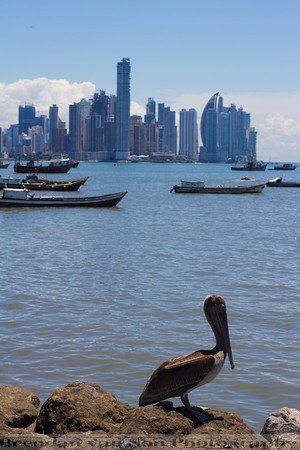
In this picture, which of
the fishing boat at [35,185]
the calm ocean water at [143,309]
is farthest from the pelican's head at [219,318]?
the fishing boat at [35,185]

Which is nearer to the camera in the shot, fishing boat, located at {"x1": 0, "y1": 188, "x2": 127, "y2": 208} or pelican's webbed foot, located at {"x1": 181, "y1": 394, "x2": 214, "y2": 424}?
pelican's webbed foot, located at {"x1": 181, "y1": 394, "x2": 214, "y2": 424}

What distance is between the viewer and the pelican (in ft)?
23.7

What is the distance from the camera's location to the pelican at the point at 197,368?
721cm

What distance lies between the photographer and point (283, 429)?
7340 millimetres

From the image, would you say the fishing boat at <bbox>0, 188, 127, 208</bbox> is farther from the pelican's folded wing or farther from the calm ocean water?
the pelican's folded wing

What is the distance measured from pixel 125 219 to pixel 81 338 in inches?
1229

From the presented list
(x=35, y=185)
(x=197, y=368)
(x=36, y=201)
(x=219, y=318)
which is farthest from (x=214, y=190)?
(x=197, y=368)

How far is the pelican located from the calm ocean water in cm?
215

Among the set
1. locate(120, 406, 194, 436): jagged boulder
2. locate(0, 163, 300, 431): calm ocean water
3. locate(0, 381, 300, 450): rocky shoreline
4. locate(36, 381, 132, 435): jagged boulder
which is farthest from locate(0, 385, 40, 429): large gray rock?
locate(0, 163, 300, 431): calm ocean water

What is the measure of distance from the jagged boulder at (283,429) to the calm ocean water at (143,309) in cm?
172

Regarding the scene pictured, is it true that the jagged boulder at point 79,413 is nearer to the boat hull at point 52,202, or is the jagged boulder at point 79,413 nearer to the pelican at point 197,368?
the pelican at point 197,368

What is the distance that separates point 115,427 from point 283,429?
1543mm

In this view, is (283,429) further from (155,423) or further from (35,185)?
(35,185)

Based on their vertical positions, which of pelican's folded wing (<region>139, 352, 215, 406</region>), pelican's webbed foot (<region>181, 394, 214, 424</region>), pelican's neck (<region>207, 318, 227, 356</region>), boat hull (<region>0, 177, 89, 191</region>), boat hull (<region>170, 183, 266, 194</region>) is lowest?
boat hull (<region>170, 183, 266, 194</region>)
